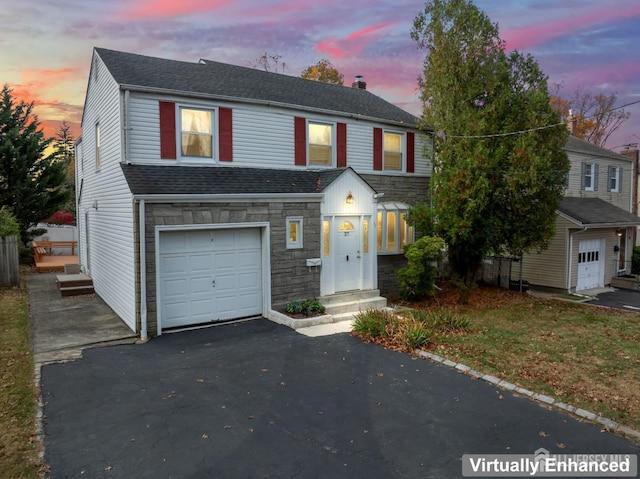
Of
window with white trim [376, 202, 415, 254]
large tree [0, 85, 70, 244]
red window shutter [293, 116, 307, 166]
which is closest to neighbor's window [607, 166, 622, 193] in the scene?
window with white trim [376, 202, 415, 254]

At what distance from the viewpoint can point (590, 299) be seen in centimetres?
1602

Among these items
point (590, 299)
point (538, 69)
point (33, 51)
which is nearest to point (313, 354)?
point (538, 69)

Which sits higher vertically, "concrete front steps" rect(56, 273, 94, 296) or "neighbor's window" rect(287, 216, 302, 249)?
"neighbor's window" rect(287, 216, 302, 249)

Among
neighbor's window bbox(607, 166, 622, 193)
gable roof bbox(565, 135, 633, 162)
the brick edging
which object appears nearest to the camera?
the brick edging

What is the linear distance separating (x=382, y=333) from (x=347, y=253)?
138 inches

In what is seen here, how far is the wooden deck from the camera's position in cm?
1995

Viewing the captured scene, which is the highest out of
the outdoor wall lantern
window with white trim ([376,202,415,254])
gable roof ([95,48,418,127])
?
gable roof ([95,48,418,127])

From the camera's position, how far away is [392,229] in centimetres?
1428

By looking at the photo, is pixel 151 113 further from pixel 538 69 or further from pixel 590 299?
pixel 590 299

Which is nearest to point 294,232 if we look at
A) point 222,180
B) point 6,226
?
point 222,180

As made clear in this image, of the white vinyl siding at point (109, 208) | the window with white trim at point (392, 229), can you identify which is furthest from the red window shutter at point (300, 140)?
the white vinyl siding at point (109, 208)

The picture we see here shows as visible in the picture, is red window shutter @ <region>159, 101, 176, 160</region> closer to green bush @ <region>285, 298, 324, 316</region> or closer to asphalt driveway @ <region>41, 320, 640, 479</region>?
green bush @ <region>285, 298, 324, 316</region>

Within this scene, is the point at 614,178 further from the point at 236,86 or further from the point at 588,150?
the point at 236,86

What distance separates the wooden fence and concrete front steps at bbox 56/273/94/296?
1918 millimetres
